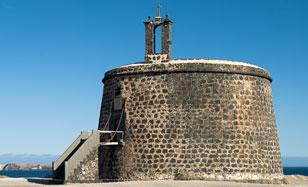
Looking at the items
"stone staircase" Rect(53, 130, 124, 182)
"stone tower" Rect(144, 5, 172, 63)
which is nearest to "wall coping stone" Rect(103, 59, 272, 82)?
"stone tower" Rect(144, 5, 172, 63)

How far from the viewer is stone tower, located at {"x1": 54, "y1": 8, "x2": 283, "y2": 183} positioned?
2316 cm

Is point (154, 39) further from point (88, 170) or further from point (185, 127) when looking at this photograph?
point (88, 170)

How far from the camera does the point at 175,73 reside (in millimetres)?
23938

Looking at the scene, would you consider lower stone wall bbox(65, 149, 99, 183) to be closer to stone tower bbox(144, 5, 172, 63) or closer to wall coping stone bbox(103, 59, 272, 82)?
wall coping stone bbox(103, 59, 272, 82)

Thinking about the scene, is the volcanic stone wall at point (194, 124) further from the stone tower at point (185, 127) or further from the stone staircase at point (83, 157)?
the stone staircase at point (83, 157)

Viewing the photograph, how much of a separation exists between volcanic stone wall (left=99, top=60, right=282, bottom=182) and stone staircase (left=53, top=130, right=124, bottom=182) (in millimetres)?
791

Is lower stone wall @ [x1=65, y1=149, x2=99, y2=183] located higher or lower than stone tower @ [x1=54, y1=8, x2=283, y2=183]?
lower

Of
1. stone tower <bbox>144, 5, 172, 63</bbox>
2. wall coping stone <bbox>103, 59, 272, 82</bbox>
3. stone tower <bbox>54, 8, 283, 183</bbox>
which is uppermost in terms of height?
stone tower <bbox>144, 5, 172, 63</bbox>

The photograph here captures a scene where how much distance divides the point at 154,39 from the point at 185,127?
5.07 meters

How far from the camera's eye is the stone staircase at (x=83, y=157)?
22.7 meters

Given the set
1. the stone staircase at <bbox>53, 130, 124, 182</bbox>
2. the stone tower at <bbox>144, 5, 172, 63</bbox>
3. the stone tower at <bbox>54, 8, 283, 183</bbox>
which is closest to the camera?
the stone staircase at <bbox>53, 130, 124, 182</bbox>

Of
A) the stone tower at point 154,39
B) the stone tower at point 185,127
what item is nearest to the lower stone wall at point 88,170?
the stone tower at point 185,127

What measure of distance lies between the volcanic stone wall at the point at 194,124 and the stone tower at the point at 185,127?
0.14ft

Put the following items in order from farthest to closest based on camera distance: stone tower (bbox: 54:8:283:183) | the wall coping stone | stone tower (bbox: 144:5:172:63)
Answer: stone tower (bbox: 144:5:172:63) < the wall coping stone < stone tower (bbox: 54:8:283:183)
